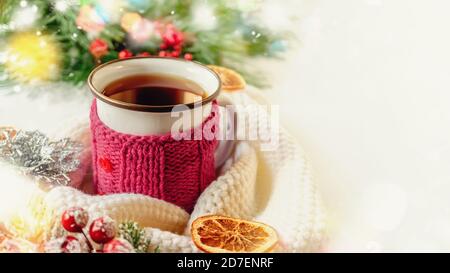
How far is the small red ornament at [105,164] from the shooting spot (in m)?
0.64

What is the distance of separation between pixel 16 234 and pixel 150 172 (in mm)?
145

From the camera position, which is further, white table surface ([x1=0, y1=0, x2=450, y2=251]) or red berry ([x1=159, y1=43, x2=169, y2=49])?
red berry ([x1=159, y1=43, x2=169, y2=49])

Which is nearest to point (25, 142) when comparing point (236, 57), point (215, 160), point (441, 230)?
point (215, 160)

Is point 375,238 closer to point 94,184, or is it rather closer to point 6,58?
point 94,184

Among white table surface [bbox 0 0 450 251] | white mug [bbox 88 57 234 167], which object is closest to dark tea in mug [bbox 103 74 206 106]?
white mug [bbox 88 57 234 167]

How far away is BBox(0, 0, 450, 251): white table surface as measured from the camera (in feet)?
2.25

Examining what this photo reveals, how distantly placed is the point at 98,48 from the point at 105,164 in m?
0.27

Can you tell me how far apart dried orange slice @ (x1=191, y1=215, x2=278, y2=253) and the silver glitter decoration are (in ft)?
0.53

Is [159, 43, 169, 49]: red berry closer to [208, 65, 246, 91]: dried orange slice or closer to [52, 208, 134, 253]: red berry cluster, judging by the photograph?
[208, 65, 246, 91]: dried orange slice

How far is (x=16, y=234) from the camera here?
1.93ft

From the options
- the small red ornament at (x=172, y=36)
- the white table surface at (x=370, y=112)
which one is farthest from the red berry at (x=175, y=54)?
the white table surface at (x=370, y=112)

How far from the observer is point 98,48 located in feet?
2.82

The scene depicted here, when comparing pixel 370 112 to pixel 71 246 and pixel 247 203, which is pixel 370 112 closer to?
pixel 247 203

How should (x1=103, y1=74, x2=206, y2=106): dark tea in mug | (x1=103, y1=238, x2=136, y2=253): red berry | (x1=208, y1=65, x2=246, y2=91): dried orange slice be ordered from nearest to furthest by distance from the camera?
(x1=103, y1=238, x2=136, y2=253): red berry < (x1=103, y1=74, x2=206, y2=106): dark tea in mug < (x1=208, y1=65, x2=246, y2=91): dried orange slice
